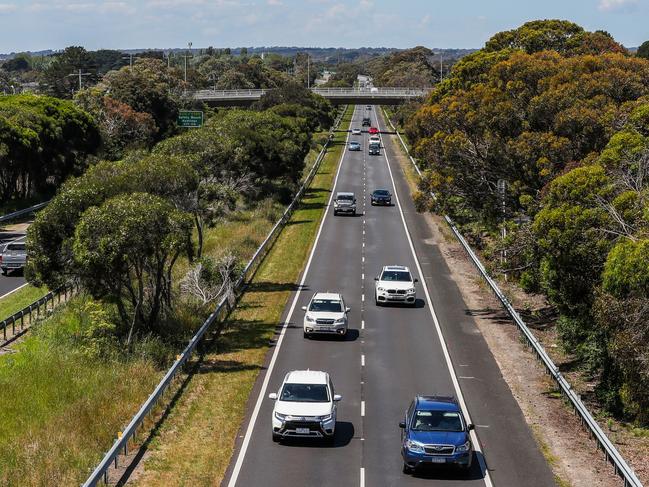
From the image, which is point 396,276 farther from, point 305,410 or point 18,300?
point 305,410

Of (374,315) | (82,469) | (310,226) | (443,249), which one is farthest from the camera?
(310,226)

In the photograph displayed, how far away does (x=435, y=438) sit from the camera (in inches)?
868

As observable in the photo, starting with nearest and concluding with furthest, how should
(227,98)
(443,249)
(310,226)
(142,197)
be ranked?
(142,197) < (443,249) < (310,226) < (227,98)

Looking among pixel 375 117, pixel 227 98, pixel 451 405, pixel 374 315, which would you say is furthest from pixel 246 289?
pixel 375 117

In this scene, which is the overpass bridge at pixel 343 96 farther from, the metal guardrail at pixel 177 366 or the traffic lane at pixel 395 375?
the traffic lane at pixel 395 375

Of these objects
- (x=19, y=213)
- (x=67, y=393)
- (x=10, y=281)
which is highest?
(x=67, y=393)

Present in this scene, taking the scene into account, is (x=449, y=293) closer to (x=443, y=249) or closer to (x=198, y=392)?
(x=443, y=249)

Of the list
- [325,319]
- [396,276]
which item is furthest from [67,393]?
[396,276]

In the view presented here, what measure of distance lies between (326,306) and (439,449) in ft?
49.2

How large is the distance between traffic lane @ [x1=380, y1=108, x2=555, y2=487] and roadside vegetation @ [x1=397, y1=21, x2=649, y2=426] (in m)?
2.68

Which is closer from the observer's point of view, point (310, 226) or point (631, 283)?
point (631, 283)

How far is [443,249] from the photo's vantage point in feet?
186

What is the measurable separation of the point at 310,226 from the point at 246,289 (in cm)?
2014

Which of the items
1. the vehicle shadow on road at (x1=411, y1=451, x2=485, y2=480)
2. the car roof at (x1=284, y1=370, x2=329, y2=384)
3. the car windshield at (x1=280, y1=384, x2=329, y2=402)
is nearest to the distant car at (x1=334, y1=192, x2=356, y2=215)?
the car roof at (x1=284, y1=370, x2=329, y2=384)
